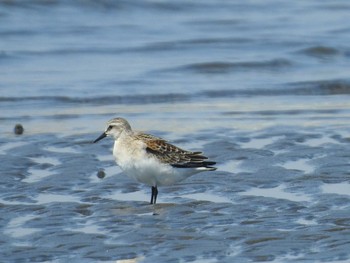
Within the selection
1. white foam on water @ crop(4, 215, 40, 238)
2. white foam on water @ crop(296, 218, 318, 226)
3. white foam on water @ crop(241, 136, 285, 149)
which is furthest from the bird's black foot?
white foam on water @ crop(241, 136, 285, 149)

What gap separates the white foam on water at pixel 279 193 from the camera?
902 cm

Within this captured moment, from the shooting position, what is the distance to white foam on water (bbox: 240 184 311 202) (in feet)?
29.6

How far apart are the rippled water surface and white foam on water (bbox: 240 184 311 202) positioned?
0.02 meters

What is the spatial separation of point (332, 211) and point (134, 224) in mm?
1626

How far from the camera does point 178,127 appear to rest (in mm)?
12641

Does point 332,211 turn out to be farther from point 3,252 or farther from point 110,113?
point 110,113

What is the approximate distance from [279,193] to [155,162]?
3.76 feet

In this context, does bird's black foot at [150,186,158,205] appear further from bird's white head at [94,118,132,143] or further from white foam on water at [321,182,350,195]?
white foam on water at [321,182,350,195]

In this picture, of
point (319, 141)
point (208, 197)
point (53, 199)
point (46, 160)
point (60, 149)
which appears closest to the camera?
point (53, 199)

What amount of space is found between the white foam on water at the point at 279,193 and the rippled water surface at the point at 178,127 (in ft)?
0.06

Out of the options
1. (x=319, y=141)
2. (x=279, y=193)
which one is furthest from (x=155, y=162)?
(x=319, y=141)

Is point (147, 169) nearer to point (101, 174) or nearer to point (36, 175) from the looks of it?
point (101, 174)

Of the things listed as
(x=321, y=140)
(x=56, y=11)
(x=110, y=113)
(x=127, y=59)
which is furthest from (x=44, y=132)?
(x=56, y=11)

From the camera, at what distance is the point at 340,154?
10.8 m
